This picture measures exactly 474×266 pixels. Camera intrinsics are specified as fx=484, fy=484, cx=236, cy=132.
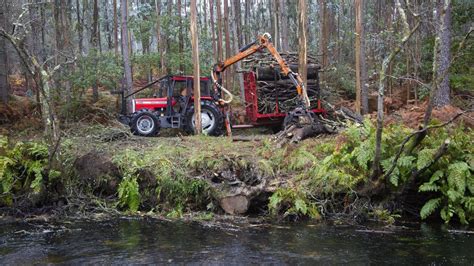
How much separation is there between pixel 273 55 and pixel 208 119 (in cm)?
318

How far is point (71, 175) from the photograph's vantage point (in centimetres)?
1040

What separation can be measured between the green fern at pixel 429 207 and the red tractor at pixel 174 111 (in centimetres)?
848

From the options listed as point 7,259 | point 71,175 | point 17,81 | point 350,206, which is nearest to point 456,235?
point 350,206

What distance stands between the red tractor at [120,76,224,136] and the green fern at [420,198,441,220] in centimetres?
848

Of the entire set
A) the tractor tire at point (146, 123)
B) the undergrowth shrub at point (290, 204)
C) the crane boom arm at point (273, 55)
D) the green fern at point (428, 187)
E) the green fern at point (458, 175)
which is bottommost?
the undergrowth shrub at point (290, 204)

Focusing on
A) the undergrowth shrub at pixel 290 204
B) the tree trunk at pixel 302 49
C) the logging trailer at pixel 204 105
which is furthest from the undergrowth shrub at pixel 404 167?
the logging trailer at pixel 204 105

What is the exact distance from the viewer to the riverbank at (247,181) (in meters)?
8.95

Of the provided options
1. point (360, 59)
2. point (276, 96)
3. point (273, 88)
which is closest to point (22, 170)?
point (276, 96)

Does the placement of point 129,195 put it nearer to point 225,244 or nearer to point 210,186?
point 210,186

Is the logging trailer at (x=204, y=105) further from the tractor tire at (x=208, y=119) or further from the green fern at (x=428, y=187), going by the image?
the green fern at (x=428, y=187)

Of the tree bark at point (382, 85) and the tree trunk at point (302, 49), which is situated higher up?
the tree trunk at point (302, 49)

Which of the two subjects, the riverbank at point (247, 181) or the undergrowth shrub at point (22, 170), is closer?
the riverbank at point (247, 181)

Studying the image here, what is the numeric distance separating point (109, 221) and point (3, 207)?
2.36 metres

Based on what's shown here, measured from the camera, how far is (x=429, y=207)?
333 inches
